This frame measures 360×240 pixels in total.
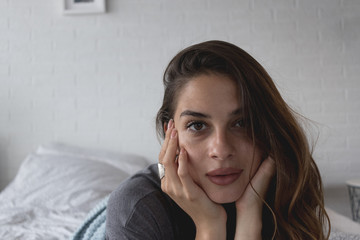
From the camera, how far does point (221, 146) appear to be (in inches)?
33.0

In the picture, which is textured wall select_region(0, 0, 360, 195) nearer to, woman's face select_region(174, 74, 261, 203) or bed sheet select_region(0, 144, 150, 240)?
bed sheet select_region(0, 144, 150, 240)

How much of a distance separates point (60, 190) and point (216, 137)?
1.35 m

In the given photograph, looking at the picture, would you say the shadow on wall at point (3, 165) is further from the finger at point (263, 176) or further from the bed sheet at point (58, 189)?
the finger at point (263, 176)

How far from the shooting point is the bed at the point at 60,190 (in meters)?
1.51

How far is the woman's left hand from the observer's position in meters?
0.91

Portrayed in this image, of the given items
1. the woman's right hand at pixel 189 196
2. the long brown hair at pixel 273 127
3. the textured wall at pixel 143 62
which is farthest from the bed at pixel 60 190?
the woman's right hand at pixel 189 196

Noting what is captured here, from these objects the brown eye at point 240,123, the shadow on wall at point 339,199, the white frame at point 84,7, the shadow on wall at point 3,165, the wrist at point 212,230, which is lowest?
the shadow on wall at point 339,199

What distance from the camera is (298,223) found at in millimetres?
937

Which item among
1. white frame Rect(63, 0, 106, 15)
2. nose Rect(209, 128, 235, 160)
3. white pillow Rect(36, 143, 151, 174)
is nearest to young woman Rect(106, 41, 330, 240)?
nose Rect(209, 128, 235, 160)

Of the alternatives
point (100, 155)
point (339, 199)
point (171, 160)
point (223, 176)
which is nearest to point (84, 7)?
point (100, 155)

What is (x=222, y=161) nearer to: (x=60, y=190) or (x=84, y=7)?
(x=60, y=190)

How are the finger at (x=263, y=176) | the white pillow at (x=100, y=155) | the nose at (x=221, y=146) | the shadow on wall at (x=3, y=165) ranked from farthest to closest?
the shadow on wall at (x=3, y=165) → the white pillow at (x=100, y=155) → the finger at (x=263, y=176) → the nose at (x=221, y=146)

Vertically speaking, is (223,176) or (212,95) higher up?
(212,95)

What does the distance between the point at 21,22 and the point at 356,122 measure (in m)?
2.50
